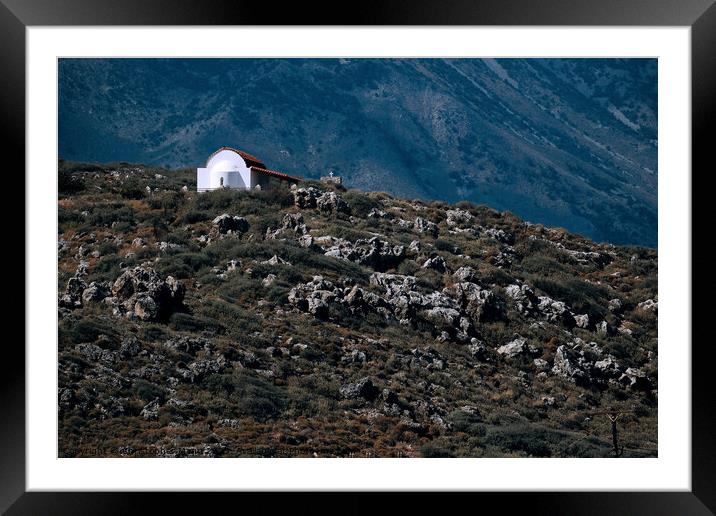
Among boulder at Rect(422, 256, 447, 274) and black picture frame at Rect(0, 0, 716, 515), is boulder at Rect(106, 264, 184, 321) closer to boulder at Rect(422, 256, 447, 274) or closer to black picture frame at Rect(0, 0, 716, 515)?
boulder at Rect(422, 256, 447, 274)

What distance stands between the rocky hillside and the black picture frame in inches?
235

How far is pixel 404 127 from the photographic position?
225 ft

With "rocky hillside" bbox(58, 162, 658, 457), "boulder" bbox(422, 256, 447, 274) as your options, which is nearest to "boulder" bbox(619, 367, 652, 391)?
"rocky hillside" bbox(58, 162, 658, 457)

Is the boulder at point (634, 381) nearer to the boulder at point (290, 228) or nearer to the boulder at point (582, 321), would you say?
the boulder at point (582, 321)

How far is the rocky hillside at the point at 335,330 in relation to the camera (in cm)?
1419

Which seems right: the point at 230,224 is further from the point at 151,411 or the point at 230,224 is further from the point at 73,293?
the point at 151,411

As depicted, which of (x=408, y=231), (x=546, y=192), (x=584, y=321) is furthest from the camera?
(x=546, y=192)

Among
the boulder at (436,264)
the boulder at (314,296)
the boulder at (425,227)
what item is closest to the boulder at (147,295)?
the boulder at (314,296)

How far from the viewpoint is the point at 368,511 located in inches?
283
